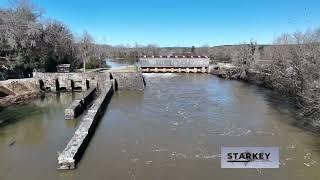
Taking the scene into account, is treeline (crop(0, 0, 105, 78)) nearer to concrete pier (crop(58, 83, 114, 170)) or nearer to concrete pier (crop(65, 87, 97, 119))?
concrete pier (crop(65, 87, 97, 119))

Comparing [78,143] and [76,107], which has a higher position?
[76,107]

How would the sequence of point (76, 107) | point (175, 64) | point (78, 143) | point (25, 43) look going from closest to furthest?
point (78, 143) → point (76, 107) → point (25, 43) → point (175, 64)

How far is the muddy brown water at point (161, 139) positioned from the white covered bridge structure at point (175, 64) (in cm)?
2822

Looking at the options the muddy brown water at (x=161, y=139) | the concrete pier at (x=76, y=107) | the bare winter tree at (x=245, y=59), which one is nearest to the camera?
the muddy brown water at (x=161, y=139)

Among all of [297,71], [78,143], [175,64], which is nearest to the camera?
[78,143]

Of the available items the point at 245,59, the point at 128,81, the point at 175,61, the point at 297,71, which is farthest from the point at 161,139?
the point at 175,61

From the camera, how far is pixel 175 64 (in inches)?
2172

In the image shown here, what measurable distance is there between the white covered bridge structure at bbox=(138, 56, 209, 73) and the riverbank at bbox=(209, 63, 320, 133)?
1831 mm

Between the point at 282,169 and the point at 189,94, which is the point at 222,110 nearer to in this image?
the point at 189,94

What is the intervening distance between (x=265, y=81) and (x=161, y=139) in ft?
75.3

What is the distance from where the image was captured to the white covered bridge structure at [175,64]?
180 ft

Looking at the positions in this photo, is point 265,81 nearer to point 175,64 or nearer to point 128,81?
point 128,81

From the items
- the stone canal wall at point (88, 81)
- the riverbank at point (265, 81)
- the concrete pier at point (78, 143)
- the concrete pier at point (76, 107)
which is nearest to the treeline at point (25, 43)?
the stone canal wall at point (88, 81)

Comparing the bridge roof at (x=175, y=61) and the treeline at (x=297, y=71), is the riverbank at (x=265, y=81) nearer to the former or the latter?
the treeline at (x=297, y=71)
